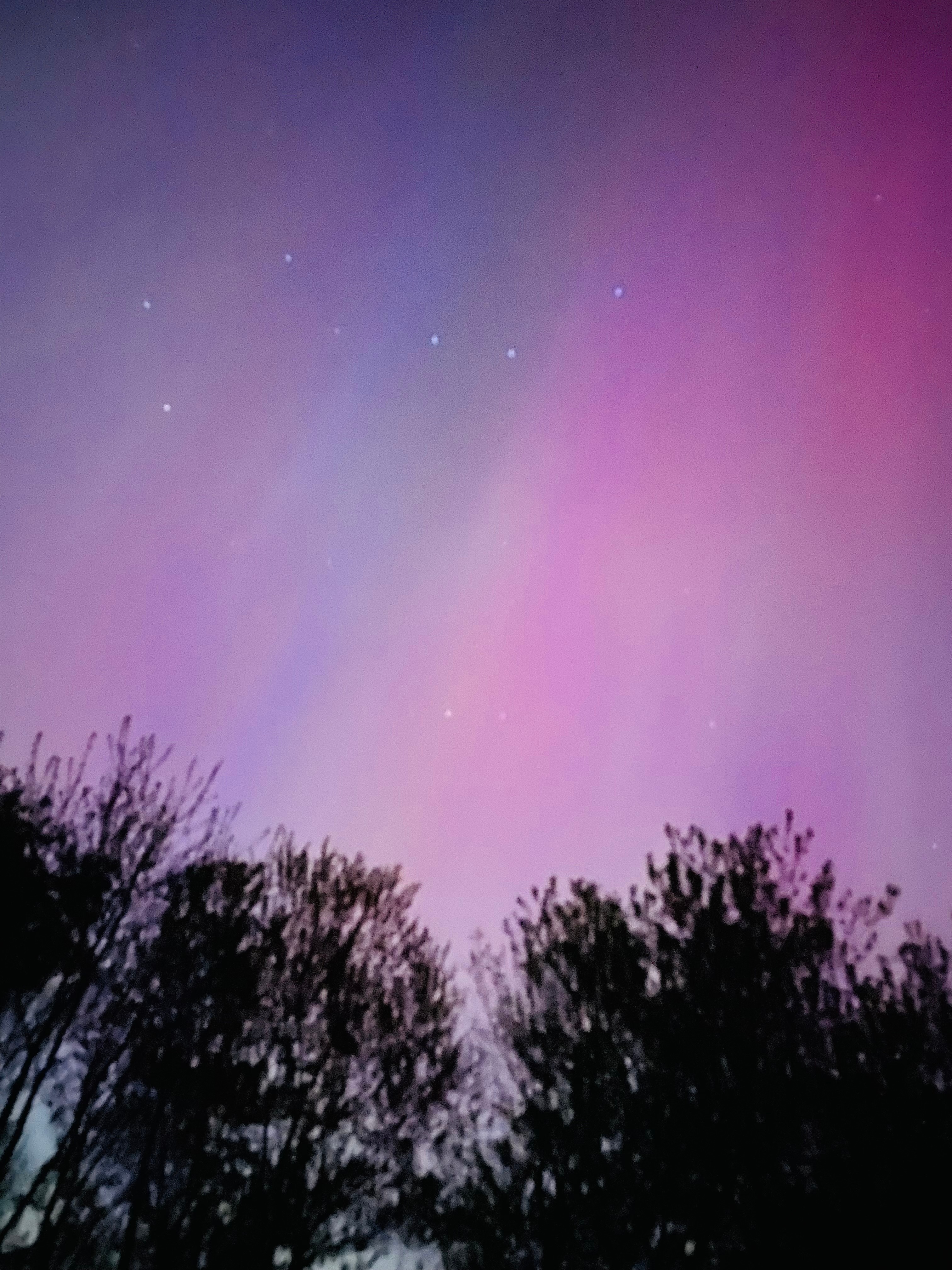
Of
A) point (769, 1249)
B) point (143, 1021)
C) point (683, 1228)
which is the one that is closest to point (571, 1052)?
point (683, 1228)

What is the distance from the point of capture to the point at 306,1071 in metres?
15.9

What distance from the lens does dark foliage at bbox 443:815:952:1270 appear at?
13789 mm

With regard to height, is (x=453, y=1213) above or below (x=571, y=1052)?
below

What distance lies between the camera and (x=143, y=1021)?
14031 millimetres

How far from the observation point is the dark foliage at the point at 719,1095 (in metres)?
13.8

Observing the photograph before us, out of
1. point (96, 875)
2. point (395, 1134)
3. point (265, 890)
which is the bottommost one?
point (395, 1134)

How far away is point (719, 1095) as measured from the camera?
14609 millimetres

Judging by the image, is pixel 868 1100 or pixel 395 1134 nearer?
pixel 868 1100

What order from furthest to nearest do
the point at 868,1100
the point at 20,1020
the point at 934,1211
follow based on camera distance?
1. the point at 868,1100
2. the point at 934,1211
3. the point at 20,1020

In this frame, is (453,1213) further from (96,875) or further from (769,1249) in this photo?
(96,875)

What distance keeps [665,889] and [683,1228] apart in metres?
5.85

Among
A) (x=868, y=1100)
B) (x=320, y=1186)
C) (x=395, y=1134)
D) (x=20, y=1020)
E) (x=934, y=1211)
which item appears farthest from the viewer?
(x=395, y=1134)

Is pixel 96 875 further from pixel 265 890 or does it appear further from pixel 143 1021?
pixel 265 890

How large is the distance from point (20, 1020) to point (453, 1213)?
1104 centimetres
